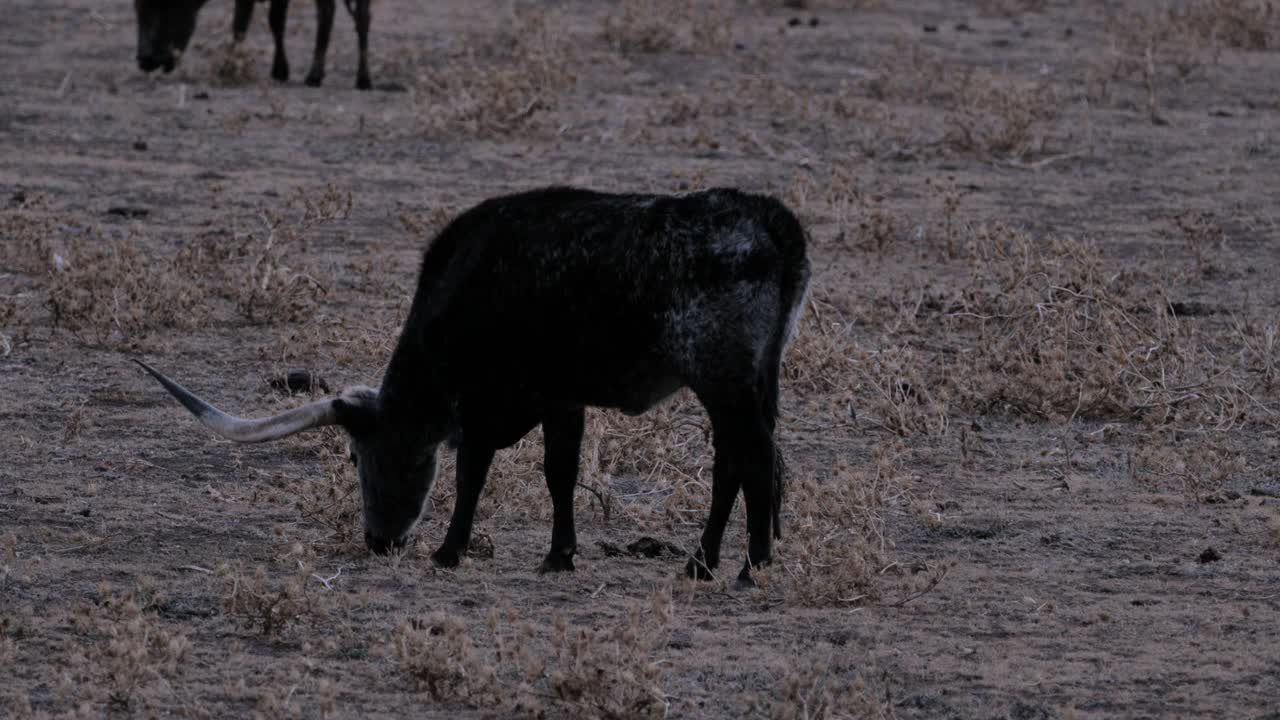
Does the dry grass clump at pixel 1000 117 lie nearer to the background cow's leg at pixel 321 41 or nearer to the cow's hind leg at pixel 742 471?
the background cow's leg at pixel 321 41

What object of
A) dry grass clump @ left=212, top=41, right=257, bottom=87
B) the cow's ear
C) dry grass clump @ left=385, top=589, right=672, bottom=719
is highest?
the cow's ear

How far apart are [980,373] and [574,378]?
3.25m

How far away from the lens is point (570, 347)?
6.68 meters

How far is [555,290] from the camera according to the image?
6707 millimetres

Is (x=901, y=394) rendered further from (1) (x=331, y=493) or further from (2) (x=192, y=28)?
(2) (x=192, y=28)

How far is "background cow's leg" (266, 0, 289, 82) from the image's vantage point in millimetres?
16906

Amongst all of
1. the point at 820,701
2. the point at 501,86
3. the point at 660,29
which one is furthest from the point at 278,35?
the point at 820,701

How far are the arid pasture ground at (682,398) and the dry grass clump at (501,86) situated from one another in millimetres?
47

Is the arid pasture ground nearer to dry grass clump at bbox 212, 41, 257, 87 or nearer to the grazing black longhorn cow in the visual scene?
dry grass clump at bbox 212, 41, 257, 87

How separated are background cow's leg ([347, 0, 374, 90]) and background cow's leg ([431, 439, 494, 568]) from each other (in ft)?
33.6

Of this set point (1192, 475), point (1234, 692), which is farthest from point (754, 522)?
point (1192, 475)

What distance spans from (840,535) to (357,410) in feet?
5.51

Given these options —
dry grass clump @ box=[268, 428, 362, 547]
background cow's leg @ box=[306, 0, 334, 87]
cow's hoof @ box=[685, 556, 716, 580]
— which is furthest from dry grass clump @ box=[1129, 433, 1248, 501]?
background cow's leg @ box=[306, 0, 334, 87]

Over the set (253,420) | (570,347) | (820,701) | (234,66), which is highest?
(570,347)
